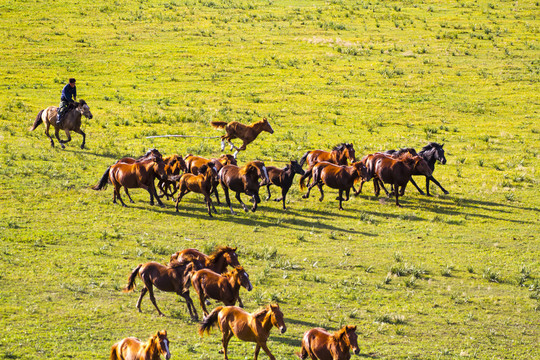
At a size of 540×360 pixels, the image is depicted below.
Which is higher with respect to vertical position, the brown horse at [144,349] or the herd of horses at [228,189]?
the herd of horses at [228,189]

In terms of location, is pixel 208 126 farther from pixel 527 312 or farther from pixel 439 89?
pixel 527 312

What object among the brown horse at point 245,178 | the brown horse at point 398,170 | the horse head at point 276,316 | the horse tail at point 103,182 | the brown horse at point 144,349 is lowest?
the brown horse at point 144,349

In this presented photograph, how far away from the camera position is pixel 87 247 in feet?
65.1

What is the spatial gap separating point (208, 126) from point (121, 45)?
22.1 m

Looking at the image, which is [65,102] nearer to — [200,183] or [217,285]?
[200,183]

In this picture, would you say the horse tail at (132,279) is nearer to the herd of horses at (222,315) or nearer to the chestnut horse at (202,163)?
the herd of horses at (222,315)

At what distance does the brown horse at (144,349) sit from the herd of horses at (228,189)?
2 cm

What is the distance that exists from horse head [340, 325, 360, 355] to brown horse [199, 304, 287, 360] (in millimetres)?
1179

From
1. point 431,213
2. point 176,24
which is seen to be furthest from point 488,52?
point 431,213

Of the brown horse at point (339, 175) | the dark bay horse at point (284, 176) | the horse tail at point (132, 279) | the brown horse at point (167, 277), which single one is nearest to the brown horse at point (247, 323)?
the brown horse at point (167, 277)

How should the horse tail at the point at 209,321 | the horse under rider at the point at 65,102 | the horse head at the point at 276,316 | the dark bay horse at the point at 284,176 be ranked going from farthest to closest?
1. the horse under rider at the point at 65,102
2. the dark bay horse at the point at 284,176
3. the horse tail at the point at 209,321
4. the horse head at the point at 276,316

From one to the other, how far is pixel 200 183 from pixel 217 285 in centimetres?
914

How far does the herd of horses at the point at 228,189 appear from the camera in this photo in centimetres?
1251

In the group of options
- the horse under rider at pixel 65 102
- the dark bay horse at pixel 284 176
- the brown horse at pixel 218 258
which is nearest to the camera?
the brown horse at pixel 218 258
